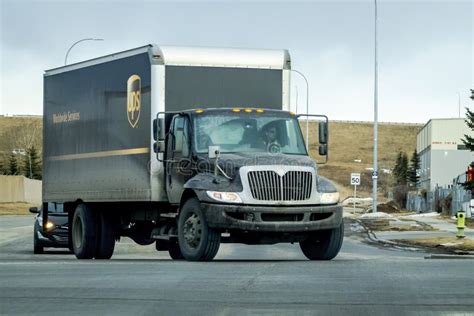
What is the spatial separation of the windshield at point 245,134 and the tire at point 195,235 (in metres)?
1.10

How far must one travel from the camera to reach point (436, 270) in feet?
48.1

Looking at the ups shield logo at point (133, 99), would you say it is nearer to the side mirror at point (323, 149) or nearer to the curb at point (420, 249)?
the side mirror at point (323, 149)

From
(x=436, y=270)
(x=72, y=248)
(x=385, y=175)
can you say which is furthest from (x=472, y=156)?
(x=436, y=270)

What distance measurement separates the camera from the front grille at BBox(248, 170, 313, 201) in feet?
58.4

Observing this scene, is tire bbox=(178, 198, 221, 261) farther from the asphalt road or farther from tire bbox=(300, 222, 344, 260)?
tire bbox=(300, 222, 344, 260)

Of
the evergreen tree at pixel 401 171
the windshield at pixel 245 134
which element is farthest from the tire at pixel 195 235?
the evergreen tree at pixel 401 171

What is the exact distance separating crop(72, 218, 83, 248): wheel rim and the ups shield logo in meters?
3.55

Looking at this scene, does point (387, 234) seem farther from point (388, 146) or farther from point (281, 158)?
point (388, 146)

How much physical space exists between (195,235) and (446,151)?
9756cm

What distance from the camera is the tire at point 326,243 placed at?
19.0 m

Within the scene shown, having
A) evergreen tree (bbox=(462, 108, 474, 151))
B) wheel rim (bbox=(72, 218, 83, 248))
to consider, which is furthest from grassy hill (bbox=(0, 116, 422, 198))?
wheel rim (bbox=(72, 218, 83, 248))

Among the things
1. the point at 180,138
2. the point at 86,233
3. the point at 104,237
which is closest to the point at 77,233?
the point at 86,233

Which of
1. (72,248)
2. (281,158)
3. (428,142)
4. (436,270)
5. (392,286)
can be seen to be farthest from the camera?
(428,142)

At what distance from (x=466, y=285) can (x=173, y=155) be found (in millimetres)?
7837
